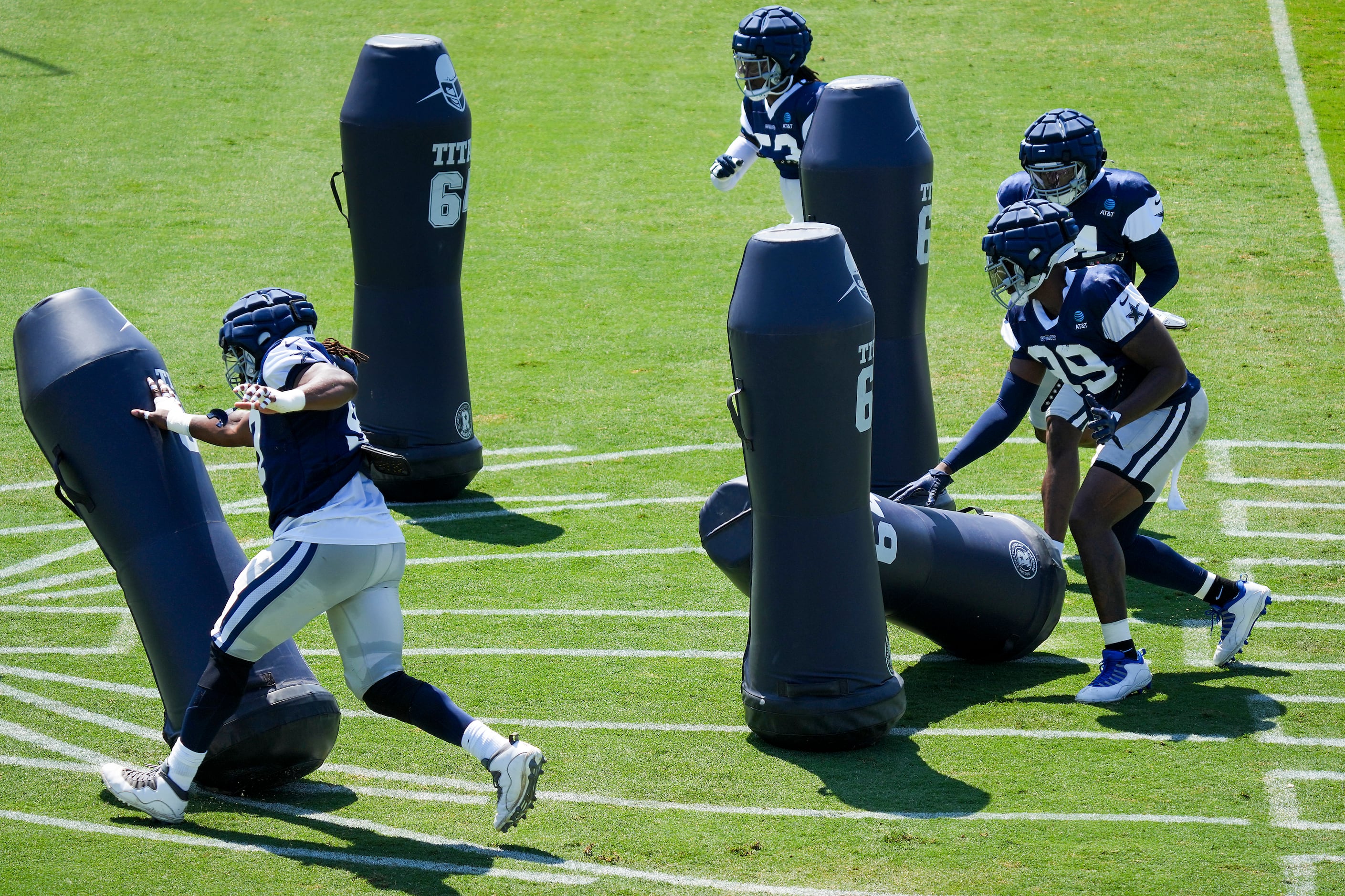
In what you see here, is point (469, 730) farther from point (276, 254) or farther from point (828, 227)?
point (276, 254)

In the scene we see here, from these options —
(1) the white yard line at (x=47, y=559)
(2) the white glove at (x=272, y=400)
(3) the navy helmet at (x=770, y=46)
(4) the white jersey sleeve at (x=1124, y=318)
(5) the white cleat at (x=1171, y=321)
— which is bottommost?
(1) the white yard line at (x=47, y=559)

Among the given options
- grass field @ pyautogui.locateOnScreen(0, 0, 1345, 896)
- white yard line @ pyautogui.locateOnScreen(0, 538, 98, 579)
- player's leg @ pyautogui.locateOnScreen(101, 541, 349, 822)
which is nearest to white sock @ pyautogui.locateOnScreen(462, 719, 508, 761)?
grass field @ pyautogui.locateOnScreen(0, 0, 1345, 896)

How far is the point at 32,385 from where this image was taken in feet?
19.5

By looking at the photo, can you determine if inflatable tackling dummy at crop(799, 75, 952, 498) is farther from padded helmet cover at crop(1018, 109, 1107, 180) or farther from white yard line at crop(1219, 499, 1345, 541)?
white yard line at crop(1219, 499, 1345, 541)

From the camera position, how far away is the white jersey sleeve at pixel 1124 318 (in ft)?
A: 20.0

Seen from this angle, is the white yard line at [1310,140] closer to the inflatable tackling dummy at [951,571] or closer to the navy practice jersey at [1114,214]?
the navy practice jersey at [1114,214]

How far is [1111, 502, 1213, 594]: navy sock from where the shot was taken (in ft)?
21.5

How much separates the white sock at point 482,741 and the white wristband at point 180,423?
4.71ft

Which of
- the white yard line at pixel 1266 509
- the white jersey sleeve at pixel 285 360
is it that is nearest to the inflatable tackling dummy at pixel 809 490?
the white jersey sleeve at pixel 285 360

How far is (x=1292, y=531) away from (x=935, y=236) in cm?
635

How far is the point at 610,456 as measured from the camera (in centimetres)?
951

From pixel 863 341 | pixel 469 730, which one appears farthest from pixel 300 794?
pixel 863 341

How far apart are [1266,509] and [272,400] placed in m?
5.60

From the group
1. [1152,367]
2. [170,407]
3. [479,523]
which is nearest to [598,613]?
[479,523]
